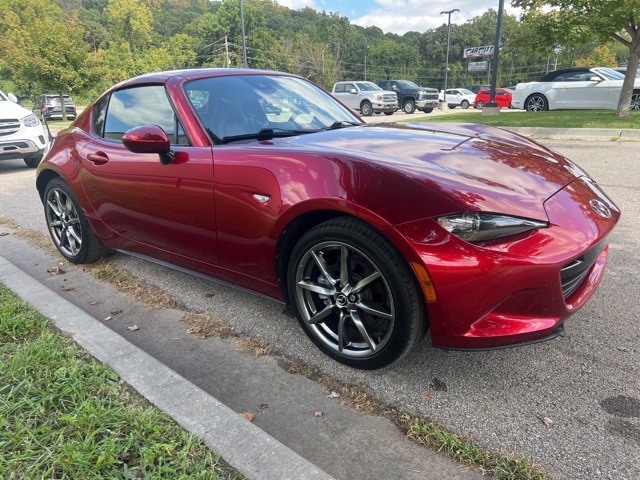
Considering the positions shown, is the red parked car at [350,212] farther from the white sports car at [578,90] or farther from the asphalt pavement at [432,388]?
the white sports car at [578,90]

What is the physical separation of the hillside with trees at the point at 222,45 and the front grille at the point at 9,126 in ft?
36.8

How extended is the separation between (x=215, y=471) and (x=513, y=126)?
1158 cm

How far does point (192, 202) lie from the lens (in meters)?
2.71

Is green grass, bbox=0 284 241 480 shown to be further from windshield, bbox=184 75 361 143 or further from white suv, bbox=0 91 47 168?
white suv, bbox=0 91 47 168

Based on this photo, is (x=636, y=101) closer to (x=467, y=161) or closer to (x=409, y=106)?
(x=467, y=161)

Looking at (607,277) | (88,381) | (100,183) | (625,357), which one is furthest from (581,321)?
(100,183)

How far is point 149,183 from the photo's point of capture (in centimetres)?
295

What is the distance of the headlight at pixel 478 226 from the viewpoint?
6.12 feet

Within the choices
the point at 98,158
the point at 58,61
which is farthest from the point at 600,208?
the point at 58,61

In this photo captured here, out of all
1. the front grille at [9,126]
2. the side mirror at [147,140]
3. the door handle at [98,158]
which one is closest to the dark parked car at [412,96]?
the front grille at [9,126]

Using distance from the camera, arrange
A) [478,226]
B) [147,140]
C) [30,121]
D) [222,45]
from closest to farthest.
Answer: [478,226]
[147,140]
[30,121]
[222,45]

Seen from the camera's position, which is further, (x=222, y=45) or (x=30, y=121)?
(x=222, y=45)

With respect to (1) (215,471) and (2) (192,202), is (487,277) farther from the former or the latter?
(2) (192,202)

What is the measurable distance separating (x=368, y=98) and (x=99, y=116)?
2262 cm
